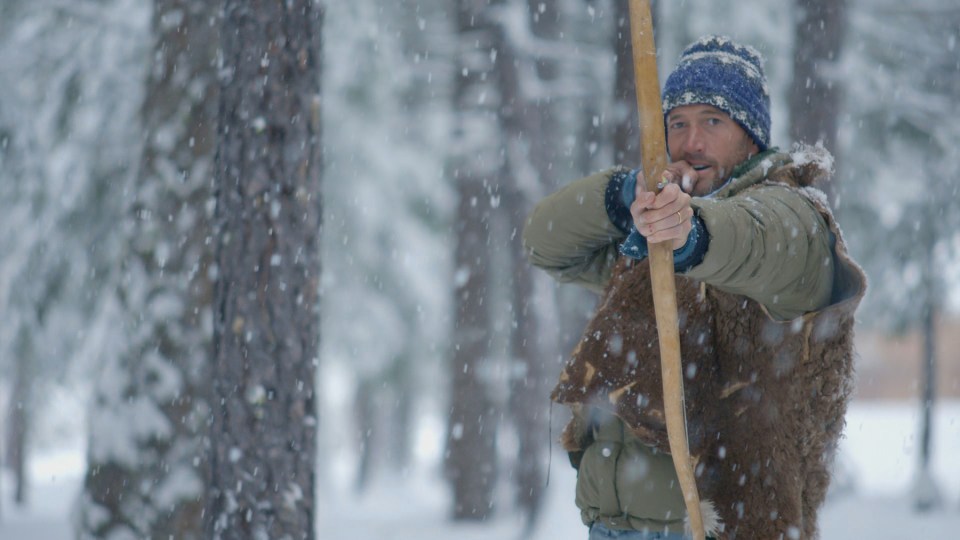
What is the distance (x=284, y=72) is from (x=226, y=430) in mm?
1563

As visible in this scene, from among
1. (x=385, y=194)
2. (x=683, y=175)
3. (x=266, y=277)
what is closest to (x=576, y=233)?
(x=683, y=175)

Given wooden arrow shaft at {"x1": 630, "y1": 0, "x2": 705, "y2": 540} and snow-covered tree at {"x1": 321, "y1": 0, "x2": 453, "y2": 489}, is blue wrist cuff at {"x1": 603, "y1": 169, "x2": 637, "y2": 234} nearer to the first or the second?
wooden arrow shaft at {"x1": 630, "y1": 0, "x2": 705, "y2": 540}

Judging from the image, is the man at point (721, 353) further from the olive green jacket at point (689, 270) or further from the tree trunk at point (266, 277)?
the tree trunk at point (266, 277)

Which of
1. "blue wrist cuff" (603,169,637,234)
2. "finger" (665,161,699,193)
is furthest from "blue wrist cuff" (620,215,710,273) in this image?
"finger" (665,161,699,193)

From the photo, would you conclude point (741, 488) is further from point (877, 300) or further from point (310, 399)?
point (877, 300)

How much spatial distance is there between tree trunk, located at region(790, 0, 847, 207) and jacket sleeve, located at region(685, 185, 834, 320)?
678 cm

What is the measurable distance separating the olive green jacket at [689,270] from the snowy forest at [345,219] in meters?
0.34

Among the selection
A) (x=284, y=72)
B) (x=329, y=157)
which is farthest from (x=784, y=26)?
(x=284, y=72)

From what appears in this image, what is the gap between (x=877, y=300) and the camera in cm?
1471

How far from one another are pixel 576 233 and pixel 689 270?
1.87 feet

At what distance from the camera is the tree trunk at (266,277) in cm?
407

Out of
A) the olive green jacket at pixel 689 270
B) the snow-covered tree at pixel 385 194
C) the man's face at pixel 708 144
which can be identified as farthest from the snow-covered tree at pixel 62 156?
the man's face at pixel 708 144

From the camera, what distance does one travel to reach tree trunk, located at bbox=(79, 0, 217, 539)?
5910 millimetres

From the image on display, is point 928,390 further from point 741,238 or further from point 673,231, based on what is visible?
point 673,231
